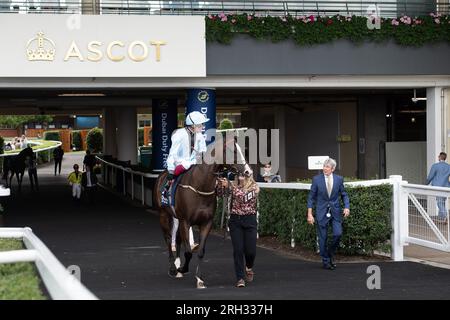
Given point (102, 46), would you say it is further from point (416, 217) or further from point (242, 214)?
point (242, 214)

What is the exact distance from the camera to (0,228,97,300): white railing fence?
12.3ft

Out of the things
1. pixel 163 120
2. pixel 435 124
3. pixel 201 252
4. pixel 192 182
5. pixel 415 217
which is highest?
pixel 163 120

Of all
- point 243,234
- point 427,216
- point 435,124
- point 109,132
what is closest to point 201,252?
point 243,234

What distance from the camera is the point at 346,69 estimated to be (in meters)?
19.0

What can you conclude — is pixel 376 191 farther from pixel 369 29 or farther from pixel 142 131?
pixel 142 131

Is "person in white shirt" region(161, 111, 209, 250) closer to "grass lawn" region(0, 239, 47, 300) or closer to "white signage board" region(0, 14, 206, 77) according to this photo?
"grass lawn" region(0, 239, 47, 300)

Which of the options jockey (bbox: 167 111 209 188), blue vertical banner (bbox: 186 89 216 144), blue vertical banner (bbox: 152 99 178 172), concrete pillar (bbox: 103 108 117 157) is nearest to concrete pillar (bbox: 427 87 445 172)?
blue vertical banner (bbox: 186 89 216 144)

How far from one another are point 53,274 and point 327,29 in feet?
50.5

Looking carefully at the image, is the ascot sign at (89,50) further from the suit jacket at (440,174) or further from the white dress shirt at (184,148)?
the white dress shirt at (184,148)

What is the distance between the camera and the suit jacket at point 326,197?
1162 centimetres

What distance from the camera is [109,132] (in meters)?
41.1

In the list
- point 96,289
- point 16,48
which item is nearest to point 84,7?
point 16,48

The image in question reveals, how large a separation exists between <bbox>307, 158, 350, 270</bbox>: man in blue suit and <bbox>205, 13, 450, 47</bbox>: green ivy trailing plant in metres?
7.46

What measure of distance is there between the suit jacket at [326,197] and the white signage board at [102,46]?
286 inches
